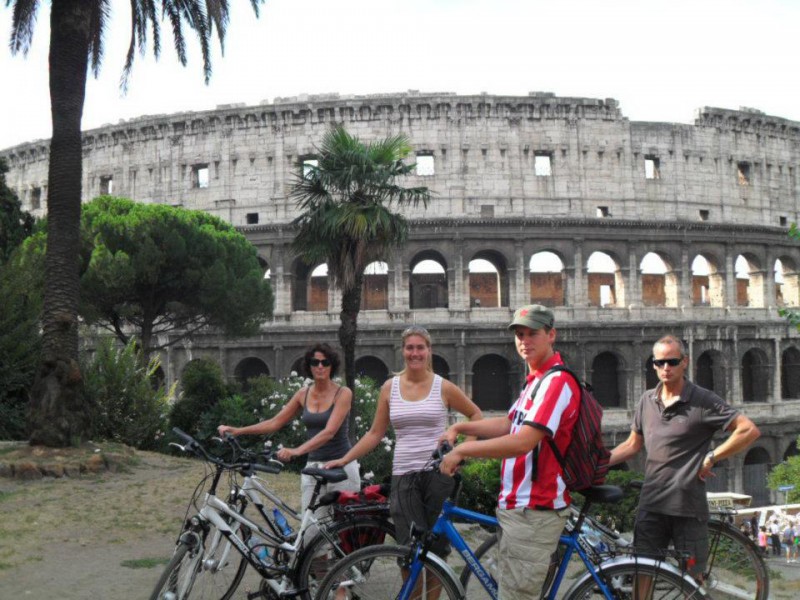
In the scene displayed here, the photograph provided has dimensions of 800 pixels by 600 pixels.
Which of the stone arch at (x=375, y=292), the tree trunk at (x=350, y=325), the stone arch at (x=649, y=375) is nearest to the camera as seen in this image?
the tree trunk at (x=350, y=325)

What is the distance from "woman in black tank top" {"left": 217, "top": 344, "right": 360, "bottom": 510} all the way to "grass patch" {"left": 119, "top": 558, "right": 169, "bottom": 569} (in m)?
2.09

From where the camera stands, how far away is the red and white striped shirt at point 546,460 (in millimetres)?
3984

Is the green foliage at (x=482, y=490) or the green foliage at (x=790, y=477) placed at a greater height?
the green foliage at (x=482, y=490)

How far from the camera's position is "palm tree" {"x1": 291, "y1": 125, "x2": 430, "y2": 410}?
16.5m

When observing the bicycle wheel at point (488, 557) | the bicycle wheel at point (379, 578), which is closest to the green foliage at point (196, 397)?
the bicycle wheel at point (488, 557)

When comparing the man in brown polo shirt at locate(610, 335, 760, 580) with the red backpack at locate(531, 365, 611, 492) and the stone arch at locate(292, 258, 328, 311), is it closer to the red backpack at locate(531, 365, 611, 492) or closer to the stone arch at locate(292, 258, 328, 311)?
the red backpack at locate(531, 365, 611, 492)

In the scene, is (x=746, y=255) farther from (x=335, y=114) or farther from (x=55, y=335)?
(x=55, y=335)

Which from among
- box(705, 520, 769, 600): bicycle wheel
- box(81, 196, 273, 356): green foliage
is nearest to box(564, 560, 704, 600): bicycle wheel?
box(705, 520, 769, 600): bicycle wheel

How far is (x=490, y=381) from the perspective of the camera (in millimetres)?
32031

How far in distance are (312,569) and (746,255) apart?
111 ft

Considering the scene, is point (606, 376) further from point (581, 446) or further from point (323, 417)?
point (581, 446)

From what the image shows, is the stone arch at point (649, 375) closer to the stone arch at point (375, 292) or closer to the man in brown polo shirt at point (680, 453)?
the stone arch at point (375, 292)

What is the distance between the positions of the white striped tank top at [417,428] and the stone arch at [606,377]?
91.9ft

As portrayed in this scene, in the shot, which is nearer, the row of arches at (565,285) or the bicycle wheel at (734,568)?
the bicycle wheel at (734,568)
